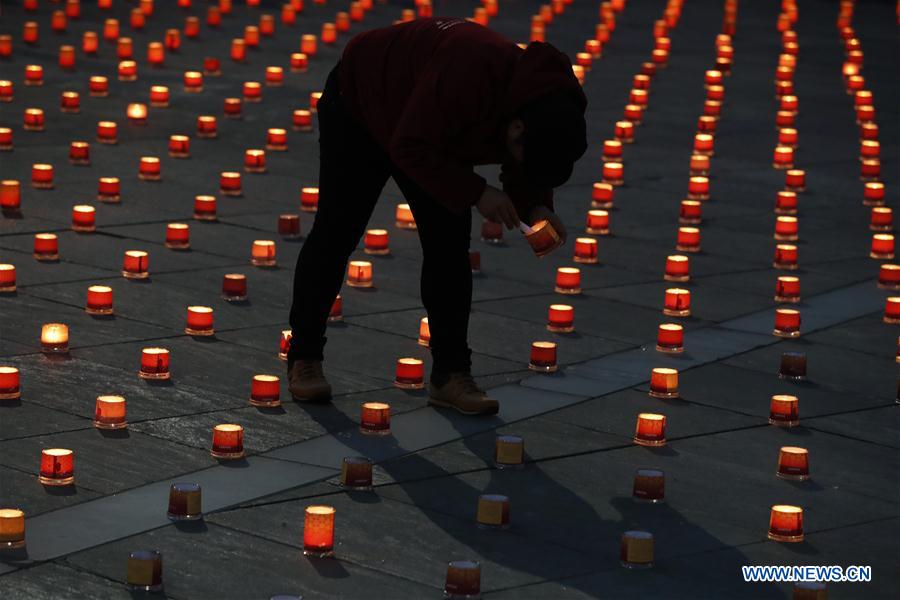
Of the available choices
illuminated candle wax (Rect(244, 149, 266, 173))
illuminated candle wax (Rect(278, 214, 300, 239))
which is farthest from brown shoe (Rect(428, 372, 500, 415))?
illuminated candle wax (Rect(244, 149, 266, 173))

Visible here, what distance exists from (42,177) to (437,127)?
5.60 metres

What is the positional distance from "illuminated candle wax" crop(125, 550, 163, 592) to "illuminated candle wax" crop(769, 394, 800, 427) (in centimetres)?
310

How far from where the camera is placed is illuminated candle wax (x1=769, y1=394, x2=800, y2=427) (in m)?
7.62

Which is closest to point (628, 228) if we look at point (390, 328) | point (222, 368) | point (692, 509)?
point (390, 328)

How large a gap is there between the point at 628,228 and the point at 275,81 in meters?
5.82

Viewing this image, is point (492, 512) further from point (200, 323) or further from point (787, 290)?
point (787, 290)

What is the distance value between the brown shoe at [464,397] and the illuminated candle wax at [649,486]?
1070mm

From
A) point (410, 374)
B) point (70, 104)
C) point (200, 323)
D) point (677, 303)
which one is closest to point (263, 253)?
point (200, 323)

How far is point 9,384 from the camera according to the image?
7.24m

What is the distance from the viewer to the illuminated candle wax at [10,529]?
561cm

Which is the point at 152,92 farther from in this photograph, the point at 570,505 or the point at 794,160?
the point at 570,505

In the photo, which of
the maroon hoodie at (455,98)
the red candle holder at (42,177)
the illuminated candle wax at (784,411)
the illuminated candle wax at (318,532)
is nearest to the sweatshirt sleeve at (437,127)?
the maroon hoodie at (455,98)

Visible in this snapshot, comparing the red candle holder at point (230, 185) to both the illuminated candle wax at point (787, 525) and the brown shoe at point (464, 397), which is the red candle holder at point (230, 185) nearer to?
the brown shoe at point (464, 397)

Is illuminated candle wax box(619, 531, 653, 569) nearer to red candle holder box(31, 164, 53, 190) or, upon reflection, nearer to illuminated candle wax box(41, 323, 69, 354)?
illuminated candle wax box(41, 323, 69, 354)
